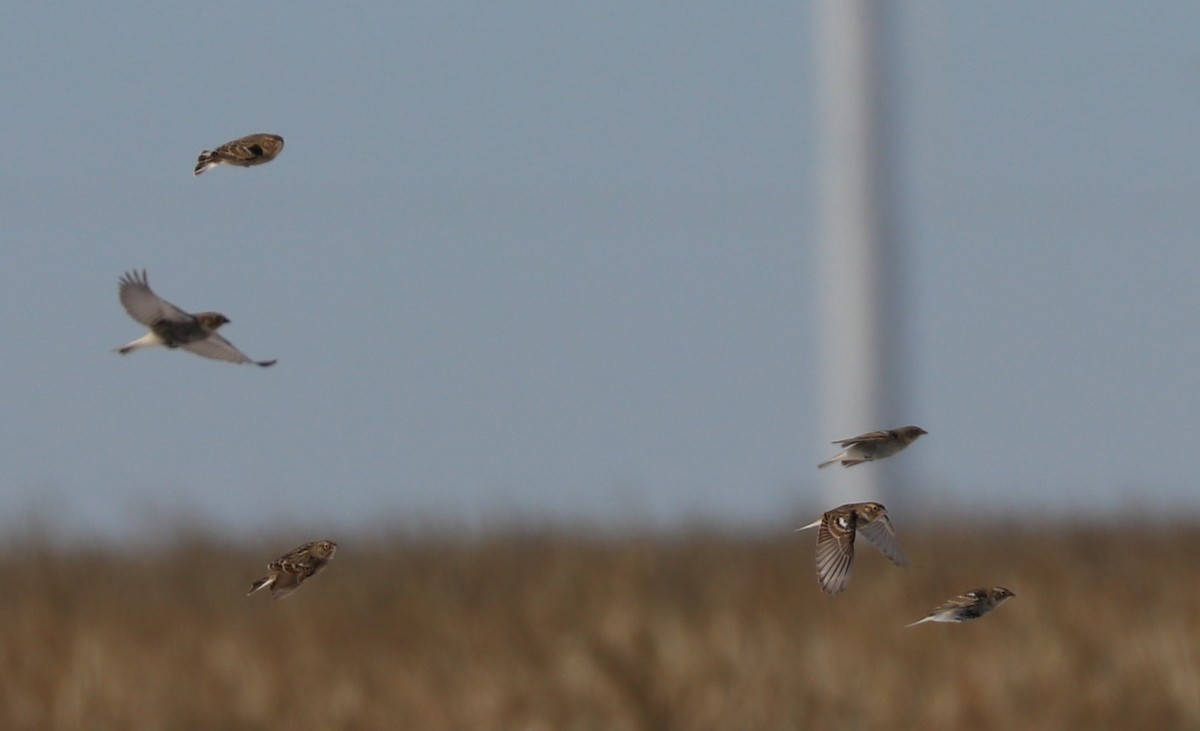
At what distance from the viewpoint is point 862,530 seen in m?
2.09

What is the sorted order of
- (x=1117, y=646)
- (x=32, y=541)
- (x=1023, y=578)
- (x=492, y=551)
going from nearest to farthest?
(x=1117, y=646), (x=1023, y=578), (x=492, y=551), (x=32, y=541)

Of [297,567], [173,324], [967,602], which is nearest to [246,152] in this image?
[173,324]

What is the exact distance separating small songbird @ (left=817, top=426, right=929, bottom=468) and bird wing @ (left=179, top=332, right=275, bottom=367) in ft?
2.27

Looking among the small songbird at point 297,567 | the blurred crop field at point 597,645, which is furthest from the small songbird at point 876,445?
the blurred crop field at point 597,645

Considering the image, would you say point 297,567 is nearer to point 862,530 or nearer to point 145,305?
point 145,305

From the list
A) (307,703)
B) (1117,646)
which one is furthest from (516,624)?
(1117,646)

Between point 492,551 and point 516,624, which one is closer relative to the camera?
point 516,624

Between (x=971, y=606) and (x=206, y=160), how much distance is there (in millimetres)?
1177

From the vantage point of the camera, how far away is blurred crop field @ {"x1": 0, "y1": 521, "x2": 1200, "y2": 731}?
22.8 feet

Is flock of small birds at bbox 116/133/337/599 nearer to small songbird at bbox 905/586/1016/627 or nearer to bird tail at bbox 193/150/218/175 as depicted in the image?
bird tail at bbox 193/150/218/175

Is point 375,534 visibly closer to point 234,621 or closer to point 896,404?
point 234,621

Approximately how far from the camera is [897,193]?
10266 mm

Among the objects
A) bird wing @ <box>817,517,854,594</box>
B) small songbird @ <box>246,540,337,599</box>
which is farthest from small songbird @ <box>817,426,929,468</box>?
small songbird @ <box>246,540,337,599</box>

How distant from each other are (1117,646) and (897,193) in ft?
11.4
